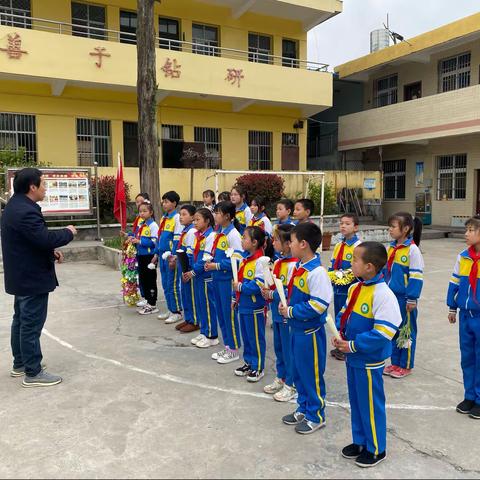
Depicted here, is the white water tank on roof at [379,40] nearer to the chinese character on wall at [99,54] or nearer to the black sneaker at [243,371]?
the chinese character on wall at [99,54]

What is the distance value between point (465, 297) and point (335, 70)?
19133mm

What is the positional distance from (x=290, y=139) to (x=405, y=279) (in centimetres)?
1496

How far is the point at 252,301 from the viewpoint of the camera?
402 centimetres

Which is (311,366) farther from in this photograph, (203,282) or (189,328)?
(189,328)

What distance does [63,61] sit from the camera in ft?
42.8

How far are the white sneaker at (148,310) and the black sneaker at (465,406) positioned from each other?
4178 millimetres

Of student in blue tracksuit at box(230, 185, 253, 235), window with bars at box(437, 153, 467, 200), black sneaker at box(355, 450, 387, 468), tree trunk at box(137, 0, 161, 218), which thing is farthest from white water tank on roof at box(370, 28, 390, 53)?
black sneaker at box(355, 450, 387, 468)

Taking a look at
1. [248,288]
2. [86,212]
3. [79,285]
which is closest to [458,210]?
[86,212]

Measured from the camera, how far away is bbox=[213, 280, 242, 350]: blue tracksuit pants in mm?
4641

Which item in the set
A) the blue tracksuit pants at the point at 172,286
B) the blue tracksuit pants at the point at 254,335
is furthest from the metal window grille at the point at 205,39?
the blue tracksuit pants at the point at 254,335

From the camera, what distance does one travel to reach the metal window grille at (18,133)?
13773mm

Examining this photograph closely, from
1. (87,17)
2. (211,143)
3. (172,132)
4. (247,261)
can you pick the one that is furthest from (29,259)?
(211,143)

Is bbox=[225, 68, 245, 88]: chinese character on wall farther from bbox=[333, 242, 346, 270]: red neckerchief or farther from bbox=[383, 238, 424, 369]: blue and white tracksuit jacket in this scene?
bbox=[383, 238, 424, 369]: blue and white tracksuit jacket

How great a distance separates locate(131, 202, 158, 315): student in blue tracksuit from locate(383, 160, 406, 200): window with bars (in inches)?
611
